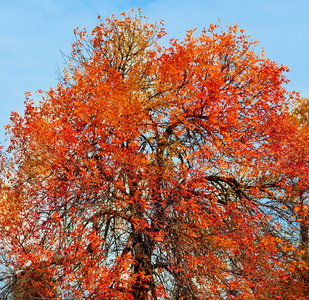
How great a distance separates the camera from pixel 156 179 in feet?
38.6

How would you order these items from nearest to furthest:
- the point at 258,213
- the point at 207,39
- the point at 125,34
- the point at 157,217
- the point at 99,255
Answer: the point at 99,255 < the point at 157,217 < the point at 258,213 < the point at 207,39 < the point at 125,34

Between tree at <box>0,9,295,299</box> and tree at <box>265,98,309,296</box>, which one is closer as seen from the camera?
tree at <box>0,9,295,299</box>

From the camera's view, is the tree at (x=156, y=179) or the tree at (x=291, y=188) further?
the tree at (x=291, y=188)

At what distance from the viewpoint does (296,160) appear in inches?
513

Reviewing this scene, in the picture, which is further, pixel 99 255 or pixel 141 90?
pixel 141 90

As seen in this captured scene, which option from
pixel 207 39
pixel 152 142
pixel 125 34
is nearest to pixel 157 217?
pixel 152 142

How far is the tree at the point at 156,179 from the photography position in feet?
33.0

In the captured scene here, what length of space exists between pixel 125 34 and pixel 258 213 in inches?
400

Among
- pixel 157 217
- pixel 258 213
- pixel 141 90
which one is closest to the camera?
pixel 157 217

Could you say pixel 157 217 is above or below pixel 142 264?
above

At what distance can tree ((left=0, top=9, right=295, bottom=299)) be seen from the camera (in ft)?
33.0

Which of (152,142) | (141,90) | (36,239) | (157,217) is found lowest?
(36,239)

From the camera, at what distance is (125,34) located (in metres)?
16.3

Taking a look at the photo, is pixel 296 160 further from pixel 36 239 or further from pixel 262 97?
pixel 36 239
